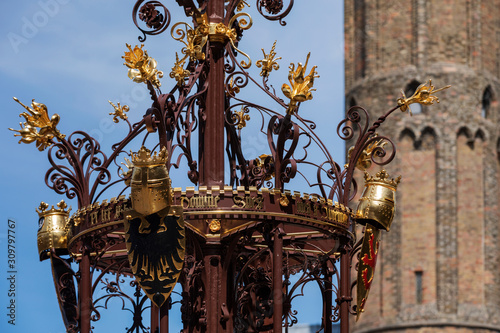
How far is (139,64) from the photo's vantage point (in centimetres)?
1453

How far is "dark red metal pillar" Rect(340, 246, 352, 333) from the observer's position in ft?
50.1

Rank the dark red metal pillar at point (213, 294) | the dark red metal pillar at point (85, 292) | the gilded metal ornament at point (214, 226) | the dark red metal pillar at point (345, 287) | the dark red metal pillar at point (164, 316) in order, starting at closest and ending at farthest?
the dark red metal pillar at point (164, 316)
the dark red metal pillar at point (213, 294)
the dark red metal pillar at point (85, 292)
the gilded metal ornament at point (214, 226)
the dark red metal pillar at point (345, 287)

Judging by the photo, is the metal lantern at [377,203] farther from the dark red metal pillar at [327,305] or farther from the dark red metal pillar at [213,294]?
the dark red metal pillar at [213,294]

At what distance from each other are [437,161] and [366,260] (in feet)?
136

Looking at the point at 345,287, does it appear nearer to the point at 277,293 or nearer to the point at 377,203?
the point at 377,203

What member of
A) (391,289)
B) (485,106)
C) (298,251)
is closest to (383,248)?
(391,289)

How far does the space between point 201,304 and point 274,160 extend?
5.02 feet

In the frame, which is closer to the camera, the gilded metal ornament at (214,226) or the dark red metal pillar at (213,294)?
the dark red metal pillar at (213,294)

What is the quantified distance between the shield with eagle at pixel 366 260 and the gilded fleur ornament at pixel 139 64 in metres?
2.82

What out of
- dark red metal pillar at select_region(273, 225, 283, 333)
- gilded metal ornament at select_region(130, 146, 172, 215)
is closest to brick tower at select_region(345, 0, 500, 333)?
dark red metal pillar at select_region(273, 225, 283, 333)

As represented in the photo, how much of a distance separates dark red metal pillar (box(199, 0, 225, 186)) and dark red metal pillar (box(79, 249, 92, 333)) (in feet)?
4.39

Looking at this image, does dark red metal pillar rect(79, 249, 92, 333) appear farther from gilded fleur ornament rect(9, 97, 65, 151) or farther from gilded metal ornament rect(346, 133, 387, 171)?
gilded metal ornament rect(346, 133, 387, 171)

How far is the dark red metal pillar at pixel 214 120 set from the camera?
48.8 feet

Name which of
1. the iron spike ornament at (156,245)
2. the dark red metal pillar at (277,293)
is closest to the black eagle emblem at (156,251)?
the iron spike ornament at (156,245)
